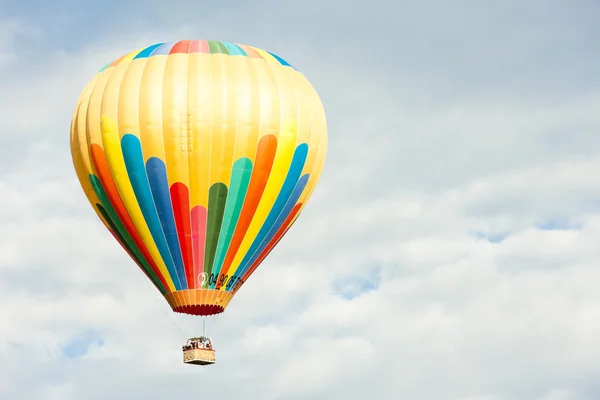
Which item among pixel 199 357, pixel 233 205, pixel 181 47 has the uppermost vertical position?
pixel 181 47

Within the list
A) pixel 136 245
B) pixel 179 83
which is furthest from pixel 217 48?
pixel 136 245

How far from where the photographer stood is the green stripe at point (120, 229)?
66.0m

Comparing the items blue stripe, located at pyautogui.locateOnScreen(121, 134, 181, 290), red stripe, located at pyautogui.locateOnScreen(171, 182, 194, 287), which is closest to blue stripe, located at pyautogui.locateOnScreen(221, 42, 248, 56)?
blue stripe, located at pyautogui.locateOnScreen(121, 134, 181, 290)

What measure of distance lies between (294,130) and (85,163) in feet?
24.9

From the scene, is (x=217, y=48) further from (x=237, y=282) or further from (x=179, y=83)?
(x=237, y=282)

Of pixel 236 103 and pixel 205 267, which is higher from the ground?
pixel 236 103

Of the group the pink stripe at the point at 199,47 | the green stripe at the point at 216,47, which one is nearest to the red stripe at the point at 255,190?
the green stripe at the point at 216,47

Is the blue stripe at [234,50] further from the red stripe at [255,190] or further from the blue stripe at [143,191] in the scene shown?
the blue stripe at [143,191]

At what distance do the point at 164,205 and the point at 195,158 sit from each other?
6.79 feet

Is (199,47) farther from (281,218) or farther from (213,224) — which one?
(281,218)

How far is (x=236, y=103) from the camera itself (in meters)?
64.7

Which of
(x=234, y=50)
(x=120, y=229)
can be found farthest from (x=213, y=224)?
(x=234, y=50)

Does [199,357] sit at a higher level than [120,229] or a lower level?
lower

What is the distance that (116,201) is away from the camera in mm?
65625
